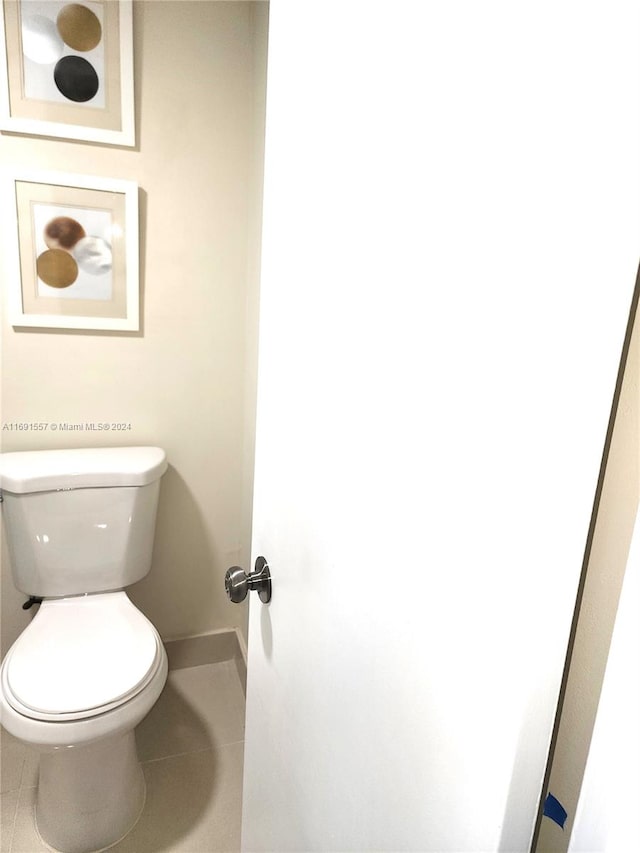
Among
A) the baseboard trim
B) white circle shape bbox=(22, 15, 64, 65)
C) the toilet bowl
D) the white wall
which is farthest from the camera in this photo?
the baseboard trim

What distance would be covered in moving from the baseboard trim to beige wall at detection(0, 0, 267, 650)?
103 millimetres

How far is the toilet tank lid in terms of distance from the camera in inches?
58.1

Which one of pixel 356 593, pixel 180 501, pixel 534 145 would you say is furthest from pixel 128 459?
pixel 534 145

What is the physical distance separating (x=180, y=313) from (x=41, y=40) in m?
0.78

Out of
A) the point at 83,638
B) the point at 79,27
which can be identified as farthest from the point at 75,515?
the point at 79,27

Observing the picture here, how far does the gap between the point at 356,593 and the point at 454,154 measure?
0.38 m

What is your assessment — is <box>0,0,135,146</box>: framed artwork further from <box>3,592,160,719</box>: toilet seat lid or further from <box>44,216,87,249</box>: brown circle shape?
<box>3,592,160,719</box>: toilet seat lid

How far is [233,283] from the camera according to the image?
1762 millimetres

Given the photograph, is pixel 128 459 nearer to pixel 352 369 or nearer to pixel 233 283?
pixel 233 283

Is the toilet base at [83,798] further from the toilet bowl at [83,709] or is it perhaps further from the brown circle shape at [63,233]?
the brown circle shape at [63,233]

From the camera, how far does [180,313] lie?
1724 millimetres

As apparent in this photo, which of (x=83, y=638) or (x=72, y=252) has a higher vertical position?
(x=72, y=252)

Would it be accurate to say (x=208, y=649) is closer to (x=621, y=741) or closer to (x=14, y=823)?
(x=14, y=823)

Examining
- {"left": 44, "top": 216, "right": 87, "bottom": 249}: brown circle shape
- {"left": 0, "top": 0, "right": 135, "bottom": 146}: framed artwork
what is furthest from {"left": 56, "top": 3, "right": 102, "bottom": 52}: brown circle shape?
{"left": 44, "top": 216, "right": 87, "bottom": 249}: brown circle shape
